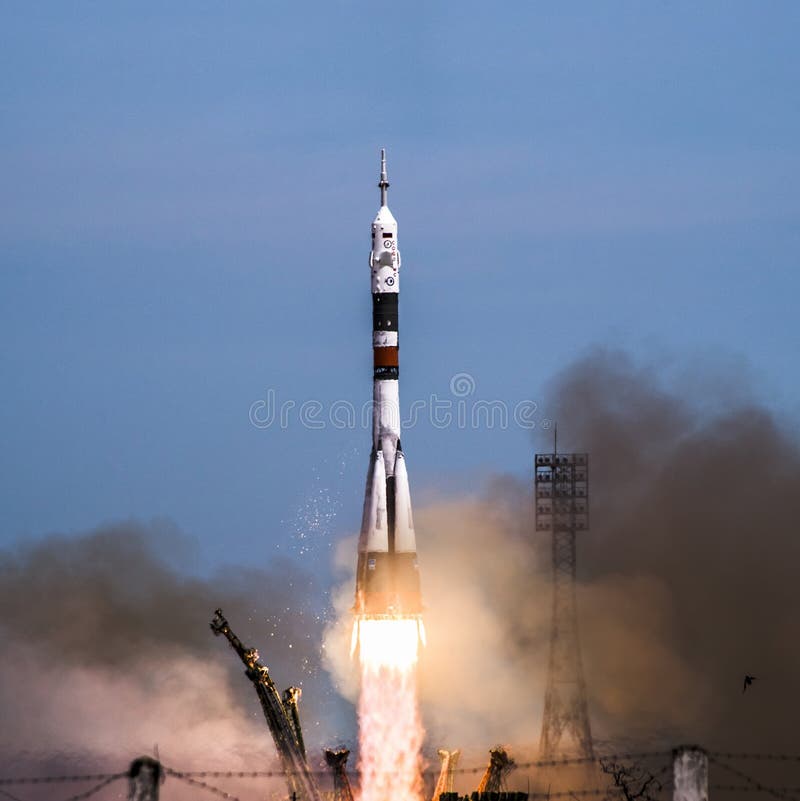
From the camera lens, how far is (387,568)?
133250 millimetres

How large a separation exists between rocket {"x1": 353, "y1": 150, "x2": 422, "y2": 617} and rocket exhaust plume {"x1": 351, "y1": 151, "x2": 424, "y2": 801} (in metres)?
0.05

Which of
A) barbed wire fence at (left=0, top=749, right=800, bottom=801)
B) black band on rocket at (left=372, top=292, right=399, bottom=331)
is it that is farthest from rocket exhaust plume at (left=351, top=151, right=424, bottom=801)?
barbed wire fence at (left=0, top=749, right=800, bottom=801)

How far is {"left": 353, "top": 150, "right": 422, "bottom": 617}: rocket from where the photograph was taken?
133m

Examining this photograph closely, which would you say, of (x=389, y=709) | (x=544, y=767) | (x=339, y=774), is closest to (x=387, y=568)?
(x=389, y=709)

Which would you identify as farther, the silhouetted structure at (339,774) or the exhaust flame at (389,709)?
the exhaust flame at (389,709)

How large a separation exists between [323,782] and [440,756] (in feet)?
20.5

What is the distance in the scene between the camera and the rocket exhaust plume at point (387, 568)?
132875 millimetres

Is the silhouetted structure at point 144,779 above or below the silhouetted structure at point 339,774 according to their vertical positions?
below

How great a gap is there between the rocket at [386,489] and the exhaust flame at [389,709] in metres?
1.20

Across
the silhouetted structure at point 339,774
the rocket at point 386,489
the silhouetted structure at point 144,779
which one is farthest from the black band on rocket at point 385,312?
the silhouetted structure at point 144,779

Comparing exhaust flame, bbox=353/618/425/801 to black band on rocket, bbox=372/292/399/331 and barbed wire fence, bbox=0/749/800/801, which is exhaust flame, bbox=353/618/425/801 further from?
black band on rocket, bbox=372/292/399/331

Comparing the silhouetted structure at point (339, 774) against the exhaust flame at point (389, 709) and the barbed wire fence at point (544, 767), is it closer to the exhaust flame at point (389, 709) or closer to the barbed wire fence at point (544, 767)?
the exhaust flame at point (389, 709)

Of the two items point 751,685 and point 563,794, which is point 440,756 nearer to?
point 563,794

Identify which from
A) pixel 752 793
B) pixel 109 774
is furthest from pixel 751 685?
pixel 109 774
